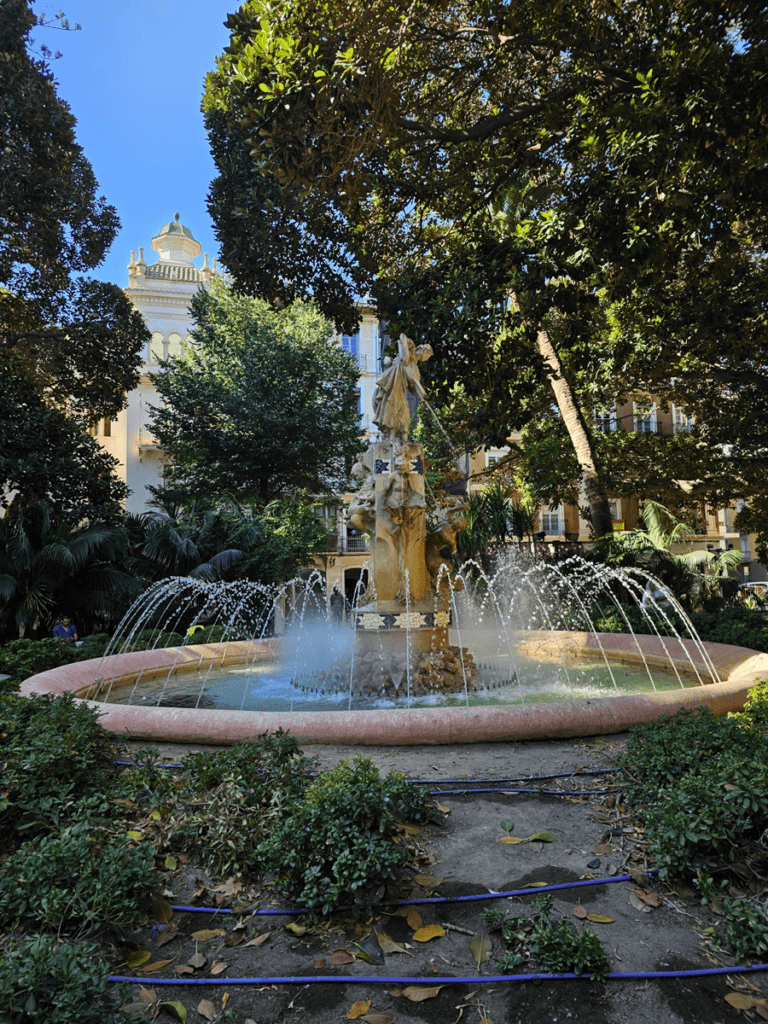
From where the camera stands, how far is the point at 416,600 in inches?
326

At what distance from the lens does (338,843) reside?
2885mm

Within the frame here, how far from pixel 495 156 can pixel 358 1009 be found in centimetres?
922

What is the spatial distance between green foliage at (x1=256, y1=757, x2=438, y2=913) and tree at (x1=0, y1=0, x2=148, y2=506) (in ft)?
42.1

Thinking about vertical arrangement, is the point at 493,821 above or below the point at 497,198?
below

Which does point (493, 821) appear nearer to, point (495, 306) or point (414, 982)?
point (414, 982)

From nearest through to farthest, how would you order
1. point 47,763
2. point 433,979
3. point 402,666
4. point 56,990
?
point 56,990, point 433,979, point 47,763, point 402,666

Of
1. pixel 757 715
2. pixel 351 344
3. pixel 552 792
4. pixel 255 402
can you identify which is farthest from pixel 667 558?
pixel 351 344

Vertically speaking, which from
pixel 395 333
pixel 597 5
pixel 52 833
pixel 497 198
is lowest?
pixel 52 833

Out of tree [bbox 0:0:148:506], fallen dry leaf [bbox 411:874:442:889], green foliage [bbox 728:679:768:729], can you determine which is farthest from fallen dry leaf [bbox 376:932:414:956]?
tree [bbox 0:0:148:506]

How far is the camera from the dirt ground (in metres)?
2.24

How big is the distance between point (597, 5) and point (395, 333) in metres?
4.31

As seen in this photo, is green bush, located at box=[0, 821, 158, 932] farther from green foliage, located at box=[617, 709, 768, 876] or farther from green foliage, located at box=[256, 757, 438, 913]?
green foliage, located at box=[617, 709, 768, 876]

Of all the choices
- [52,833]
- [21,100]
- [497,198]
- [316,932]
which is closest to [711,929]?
[316,932]

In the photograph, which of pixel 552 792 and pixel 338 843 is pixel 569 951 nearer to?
pixel 338 843
